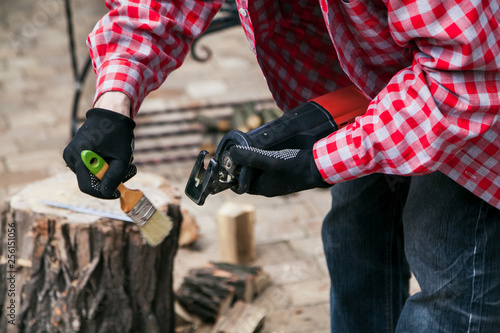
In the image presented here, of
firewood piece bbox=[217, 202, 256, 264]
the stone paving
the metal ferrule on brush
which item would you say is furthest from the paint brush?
firewood piece bbox=[217, 202, 256, 264]

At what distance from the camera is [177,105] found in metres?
4.47

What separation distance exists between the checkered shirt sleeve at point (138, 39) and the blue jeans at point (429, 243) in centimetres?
63

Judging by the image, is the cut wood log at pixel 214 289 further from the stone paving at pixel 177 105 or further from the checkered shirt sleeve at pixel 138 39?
the checkered shirt sleeve at pixel 138 39

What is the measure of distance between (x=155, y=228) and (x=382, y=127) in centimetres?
77

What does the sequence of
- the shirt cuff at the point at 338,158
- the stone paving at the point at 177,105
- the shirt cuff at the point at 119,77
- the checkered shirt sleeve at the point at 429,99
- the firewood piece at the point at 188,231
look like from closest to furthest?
1. the checkered shirt sleeve at the point at 429,99
2. the shirt cuff at the point at 338,158
3. the shirt cuff at the point at 119,77
4. the stone paving at the point at 177,105
5. the firewood piece at the point at 188,231

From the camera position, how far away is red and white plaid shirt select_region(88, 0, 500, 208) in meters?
1.19

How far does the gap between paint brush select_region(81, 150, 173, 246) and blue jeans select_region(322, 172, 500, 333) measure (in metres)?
0.50

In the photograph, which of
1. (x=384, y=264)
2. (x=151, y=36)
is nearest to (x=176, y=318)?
(x=384, y=264)

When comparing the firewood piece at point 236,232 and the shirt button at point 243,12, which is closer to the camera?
the shirt button at point 243,12

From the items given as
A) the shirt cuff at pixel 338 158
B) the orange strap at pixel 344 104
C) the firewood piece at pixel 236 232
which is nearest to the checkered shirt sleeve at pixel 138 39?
the orange strap at pixel 344 104

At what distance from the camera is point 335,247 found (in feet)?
6.08

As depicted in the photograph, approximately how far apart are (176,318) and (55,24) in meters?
4.46

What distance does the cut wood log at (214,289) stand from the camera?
2.50 m

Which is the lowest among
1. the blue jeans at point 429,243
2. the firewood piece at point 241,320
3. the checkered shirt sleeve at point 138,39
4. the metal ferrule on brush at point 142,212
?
the firewood piece at point 241,320
